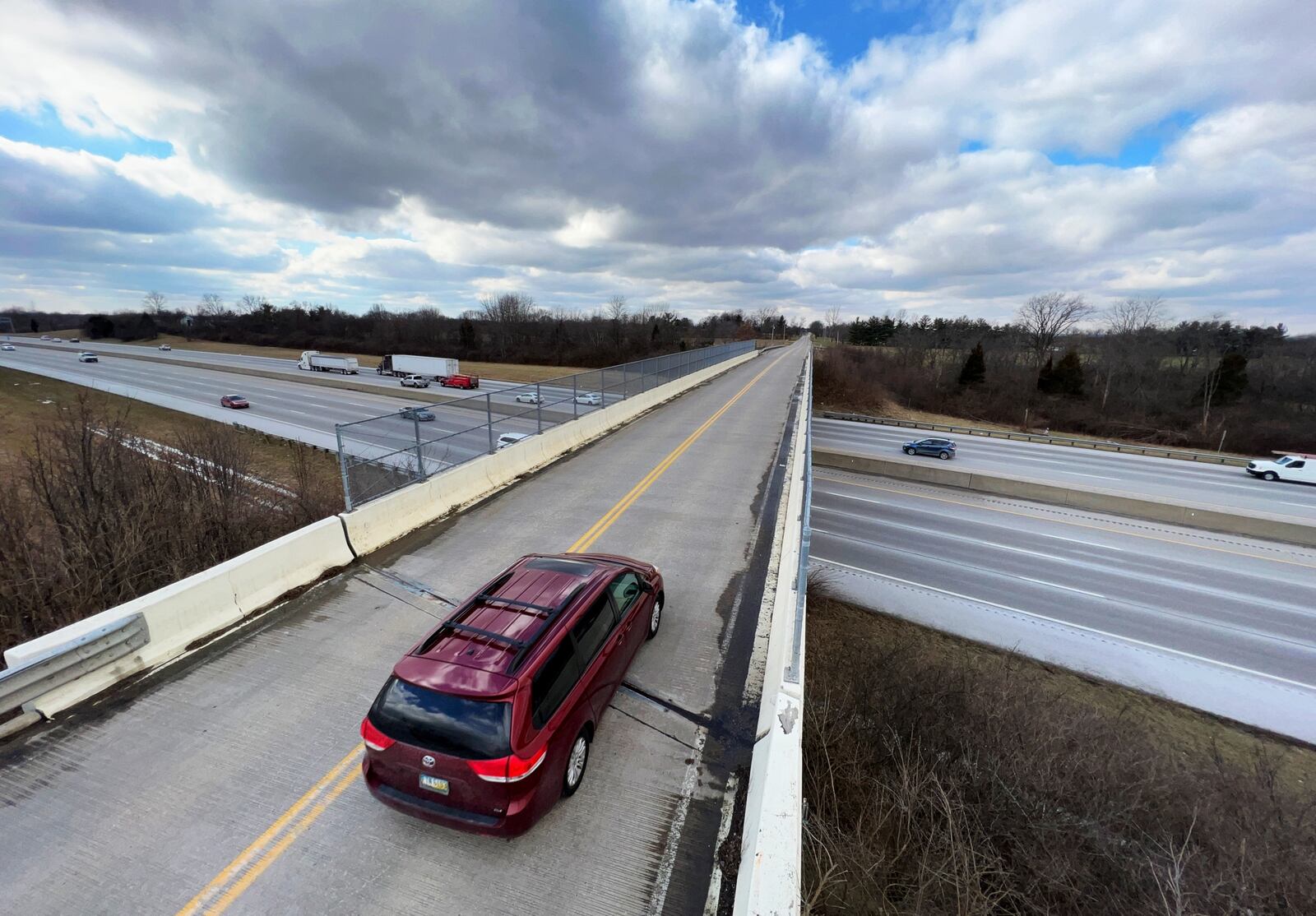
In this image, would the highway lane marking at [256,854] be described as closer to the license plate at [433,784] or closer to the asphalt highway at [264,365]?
the license plate at [433,784]

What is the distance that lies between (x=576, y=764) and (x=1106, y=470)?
46292 mm

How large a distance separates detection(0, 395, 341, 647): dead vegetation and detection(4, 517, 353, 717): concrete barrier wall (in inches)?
163

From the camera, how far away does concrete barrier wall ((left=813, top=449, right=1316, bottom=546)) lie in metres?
24.3

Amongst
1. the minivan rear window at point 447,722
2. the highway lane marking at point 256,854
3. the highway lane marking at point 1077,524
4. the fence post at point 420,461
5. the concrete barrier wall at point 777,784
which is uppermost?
the fence post at point 420,461

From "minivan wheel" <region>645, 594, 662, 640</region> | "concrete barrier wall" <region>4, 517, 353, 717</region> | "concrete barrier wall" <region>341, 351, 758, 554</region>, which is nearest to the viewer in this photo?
"concrete barrier wall" <region>4, 517, 353, 717</region>

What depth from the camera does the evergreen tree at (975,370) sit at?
66375mm

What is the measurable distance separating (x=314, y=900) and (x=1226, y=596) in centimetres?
2818

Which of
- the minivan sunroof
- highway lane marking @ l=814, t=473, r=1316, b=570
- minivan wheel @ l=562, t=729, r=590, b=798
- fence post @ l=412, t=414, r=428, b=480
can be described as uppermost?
fence post @ l=412, t=414, r=428, b=480

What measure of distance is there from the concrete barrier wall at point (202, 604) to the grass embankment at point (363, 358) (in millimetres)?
42280

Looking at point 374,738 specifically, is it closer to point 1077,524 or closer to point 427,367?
point 1077,524

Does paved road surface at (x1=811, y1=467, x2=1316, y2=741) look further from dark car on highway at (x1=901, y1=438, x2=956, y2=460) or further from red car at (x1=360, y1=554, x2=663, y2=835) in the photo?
A: red car at (x1=360, y1=554, x2=663, y2=835)

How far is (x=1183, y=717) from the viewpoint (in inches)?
505

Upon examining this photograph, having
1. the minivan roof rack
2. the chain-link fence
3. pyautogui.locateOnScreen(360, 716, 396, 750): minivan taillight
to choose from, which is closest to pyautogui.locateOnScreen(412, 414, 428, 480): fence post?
the chain-link fence

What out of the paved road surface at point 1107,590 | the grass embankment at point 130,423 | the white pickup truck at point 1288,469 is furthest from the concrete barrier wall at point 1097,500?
the grass embankment at point 130,423
